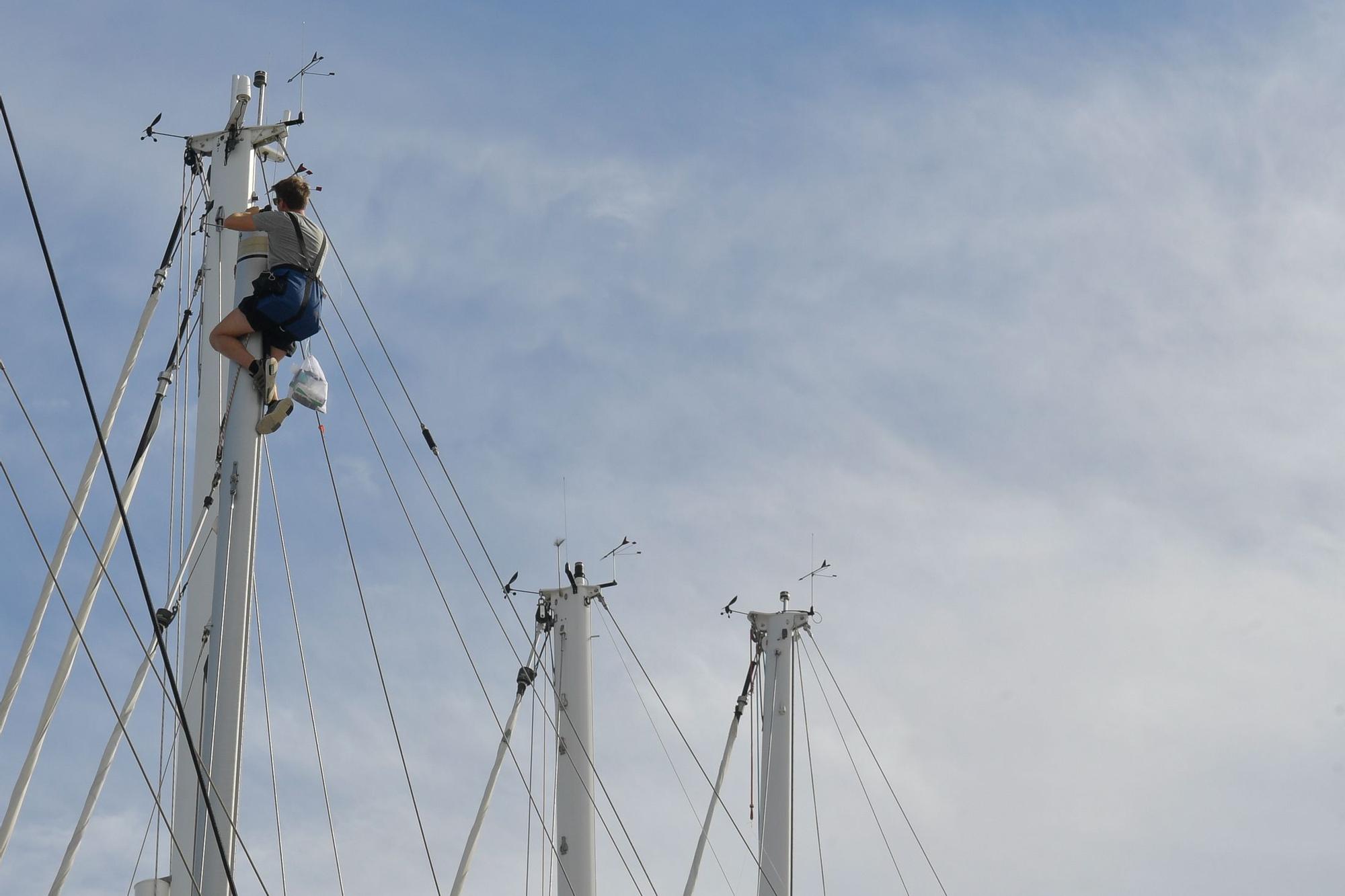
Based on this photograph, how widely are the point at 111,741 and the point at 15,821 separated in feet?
5.01

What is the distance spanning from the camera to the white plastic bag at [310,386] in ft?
38.2

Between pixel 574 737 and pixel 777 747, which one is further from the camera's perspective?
pixel 777 747

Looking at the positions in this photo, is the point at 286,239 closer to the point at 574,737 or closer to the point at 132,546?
the point at 132,546

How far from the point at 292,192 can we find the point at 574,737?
19441 millimetres

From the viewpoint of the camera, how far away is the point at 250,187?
864 inches

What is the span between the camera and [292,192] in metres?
12.1

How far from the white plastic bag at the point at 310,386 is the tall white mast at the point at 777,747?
966 inches

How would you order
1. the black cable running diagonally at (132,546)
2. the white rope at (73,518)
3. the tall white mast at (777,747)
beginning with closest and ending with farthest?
the black cable running diagonally at (132,546) → the white rope at (73,518) → the tall white mast at (777,747)

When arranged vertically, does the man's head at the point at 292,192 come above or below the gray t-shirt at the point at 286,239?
above

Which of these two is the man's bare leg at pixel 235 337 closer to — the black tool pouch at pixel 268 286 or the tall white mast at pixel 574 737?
the black tool pouch at pixel 268 286

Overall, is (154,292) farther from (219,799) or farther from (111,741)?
(219,799)

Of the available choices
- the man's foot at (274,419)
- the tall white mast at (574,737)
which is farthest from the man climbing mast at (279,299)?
the tall white mast at (574,737)

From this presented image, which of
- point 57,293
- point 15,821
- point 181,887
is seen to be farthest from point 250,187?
point 57,293

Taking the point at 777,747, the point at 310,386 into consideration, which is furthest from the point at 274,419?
the point at 777,747
